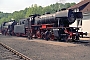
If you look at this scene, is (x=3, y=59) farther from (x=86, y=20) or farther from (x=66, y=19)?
(x=86, y=20)

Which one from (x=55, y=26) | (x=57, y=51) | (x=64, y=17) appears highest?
(x=64, y=17)

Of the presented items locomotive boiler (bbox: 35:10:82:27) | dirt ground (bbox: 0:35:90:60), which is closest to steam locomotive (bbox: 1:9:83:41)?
locomotive boiler (bbox: 35:10:82:27)

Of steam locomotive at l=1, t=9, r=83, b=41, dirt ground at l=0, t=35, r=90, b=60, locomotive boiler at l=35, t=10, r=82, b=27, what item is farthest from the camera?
locomotive boiler at l=35, t=10, r=82, b=27

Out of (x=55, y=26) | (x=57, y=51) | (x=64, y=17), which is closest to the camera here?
(x=57, y=51)

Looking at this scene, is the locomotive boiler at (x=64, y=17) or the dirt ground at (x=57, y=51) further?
the locomotive boiler at (x=64, y=17)

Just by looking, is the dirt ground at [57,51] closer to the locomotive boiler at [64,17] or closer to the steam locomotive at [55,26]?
the steam locomotive at [55,26]

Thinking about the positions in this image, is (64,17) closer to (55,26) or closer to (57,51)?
(55,26)

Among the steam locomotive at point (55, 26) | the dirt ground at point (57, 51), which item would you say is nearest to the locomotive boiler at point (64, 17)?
the steam locomotive at point (55, 26)

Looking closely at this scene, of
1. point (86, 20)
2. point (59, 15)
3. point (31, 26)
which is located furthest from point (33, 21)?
point (86, 20)

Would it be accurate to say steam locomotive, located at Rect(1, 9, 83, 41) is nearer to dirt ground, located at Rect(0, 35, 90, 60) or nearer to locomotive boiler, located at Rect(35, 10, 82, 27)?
locomotive boiler, located at Rect(35, 10, 82, 27)

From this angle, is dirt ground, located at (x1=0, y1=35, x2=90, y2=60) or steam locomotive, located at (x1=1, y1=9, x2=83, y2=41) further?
steam locomotive, located at (x1=1, y1=9, x2=83, y2=41)

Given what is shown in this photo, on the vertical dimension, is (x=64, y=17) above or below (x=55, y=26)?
above

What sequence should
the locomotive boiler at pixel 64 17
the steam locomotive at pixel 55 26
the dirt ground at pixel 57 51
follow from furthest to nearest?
the locomotive boiler at pixel 64 17 → the steam locomotive at pixel 55 26 → the dirt ground at pixel 57 51

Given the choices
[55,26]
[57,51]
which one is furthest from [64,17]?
[57,51]
